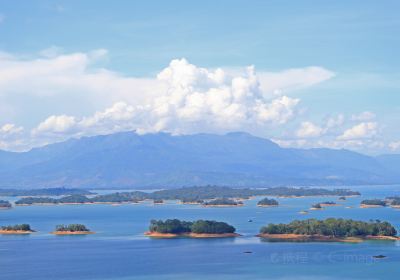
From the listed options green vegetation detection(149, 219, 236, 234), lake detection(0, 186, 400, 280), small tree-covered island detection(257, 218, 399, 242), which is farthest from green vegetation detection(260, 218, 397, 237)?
green vegetation detection(149, 219, 236, 234)

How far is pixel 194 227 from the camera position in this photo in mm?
91250

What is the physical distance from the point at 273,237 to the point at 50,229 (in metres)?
32.7

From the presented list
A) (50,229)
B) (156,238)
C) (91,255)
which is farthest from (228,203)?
(91,255)

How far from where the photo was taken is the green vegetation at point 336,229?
277 ft

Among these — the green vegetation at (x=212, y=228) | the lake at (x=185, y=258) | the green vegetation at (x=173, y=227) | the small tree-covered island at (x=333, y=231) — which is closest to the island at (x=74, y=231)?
the lake at (x=185, y=258)

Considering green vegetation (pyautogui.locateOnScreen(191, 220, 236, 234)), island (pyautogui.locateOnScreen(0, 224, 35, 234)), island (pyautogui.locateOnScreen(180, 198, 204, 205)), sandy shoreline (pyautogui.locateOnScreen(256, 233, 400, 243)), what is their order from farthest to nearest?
island (pyautogui.locateOnScreen(180, 198, 204, 205)), island (pyautogui.locateOnScreen(0, 224, 35, 234)), green vegetation (pyautogui.locateOnScreen(191, 220, 236, 234)), sandy shoreline (pyautogui.locateOnScreen(256, 233, 400, 243))

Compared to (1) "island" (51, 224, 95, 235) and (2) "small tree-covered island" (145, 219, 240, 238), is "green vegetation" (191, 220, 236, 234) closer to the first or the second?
(2) "small tree-covered island" (145, 219, 240, 238)

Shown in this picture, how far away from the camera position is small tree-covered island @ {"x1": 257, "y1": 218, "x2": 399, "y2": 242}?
276ft

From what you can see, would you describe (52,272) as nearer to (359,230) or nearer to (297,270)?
(297,270)

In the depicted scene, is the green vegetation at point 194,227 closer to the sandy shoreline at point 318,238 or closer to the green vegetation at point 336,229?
the green vegetation at point 336,229

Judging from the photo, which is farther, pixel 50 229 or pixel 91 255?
pixel 50 229

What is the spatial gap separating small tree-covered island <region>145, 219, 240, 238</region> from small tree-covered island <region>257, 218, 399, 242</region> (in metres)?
4.78

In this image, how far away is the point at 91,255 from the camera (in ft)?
241

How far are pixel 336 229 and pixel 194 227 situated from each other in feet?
52.8
